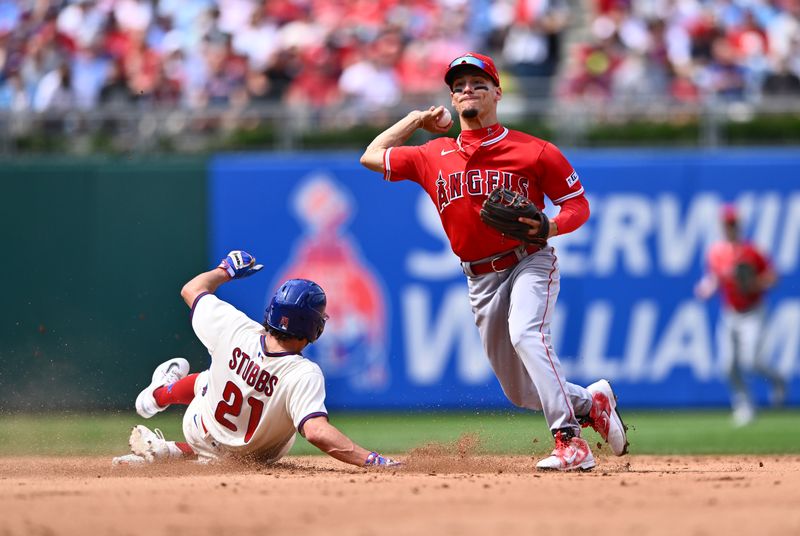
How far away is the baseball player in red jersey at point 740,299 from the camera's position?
1178 centimetres

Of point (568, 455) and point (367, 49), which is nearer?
point (568, 455)

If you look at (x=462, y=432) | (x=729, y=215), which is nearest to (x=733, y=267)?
(x=729, y=215)

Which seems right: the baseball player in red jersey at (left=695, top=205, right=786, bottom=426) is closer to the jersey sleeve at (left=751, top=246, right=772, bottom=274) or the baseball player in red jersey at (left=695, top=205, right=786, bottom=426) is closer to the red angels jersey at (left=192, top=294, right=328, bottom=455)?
the jersey sleeve at (left=751, top=246, right=772, bottom=274)

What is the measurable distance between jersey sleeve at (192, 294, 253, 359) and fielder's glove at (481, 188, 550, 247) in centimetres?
139

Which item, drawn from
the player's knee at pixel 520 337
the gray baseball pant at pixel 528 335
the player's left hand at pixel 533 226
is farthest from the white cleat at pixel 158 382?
the player's left hand at pixel 533 226

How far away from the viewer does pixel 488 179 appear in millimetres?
6484

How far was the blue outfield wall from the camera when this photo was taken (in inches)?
473

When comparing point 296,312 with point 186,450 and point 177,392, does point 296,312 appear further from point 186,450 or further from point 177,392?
point 186,450

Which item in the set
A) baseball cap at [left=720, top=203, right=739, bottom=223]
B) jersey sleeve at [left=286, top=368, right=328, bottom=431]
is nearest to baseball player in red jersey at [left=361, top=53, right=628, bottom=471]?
jersey sleeve at [left=286, top=368, right=328, bottom=431]

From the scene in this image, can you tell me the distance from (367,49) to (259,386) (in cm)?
796

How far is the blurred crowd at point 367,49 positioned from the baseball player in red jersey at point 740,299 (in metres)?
1.78

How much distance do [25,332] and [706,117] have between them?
6.72 meters

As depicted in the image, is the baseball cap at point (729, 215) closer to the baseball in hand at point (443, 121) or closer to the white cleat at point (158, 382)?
the baseball in hand at point (443, 121)

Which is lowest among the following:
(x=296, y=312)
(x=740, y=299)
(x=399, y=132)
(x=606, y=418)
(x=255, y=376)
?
(x=606, y=418)
